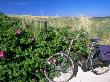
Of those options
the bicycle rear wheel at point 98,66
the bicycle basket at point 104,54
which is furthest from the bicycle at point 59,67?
the bicycle basket at point 104,54

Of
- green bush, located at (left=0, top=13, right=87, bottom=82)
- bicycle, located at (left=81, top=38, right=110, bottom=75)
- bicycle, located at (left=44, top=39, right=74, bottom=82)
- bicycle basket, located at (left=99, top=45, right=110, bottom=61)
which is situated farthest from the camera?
bicycle basket, located at (left=99, top=45, right=110, bottom=61)

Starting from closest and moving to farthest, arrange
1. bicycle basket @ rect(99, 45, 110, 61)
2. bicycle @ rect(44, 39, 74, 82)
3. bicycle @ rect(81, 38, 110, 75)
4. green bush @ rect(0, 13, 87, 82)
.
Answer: green bush @ rect(0, 13, 87, 82), bicycle @ rect(44, 39, 74, 82), bicycle @ rect(81, 38, 110, 75), bicycle basket @ rect(99, 45, 110, 61)

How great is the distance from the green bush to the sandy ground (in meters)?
0.89

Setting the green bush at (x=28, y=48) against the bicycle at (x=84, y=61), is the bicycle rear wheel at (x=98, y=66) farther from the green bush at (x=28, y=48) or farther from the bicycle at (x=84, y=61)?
the green bush at (x=28, y=48)

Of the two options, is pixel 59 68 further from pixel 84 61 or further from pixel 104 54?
pixel 104 54

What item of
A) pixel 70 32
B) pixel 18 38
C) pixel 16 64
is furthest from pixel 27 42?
pixel 70 32

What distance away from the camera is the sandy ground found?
966 centimetres

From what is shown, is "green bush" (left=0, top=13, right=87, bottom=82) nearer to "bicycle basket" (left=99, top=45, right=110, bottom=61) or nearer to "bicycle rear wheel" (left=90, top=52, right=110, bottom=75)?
"bicycle rear wheel" (left=90, top=52, right=110, bottom=75)

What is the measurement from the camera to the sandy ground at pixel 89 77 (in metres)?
9.66

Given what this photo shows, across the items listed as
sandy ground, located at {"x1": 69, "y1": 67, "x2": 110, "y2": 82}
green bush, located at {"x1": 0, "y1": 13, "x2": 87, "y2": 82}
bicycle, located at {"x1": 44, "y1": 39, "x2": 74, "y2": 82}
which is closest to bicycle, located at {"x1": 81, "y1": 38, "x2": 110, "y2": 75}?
sandy ground, located at {"x1": 69, "y1": 67, "x2": 110, "y2": 82}

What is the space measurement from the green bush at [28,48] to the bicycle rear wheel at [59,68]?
236 mm

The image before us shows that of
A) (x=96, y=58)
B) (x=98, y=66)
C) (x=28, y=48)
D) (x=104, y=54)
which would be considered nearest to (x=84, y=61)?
(x=96, y=58)

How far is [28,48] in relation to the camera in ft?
33.9

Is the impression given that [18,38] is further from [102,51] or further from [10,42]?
[102,51]
